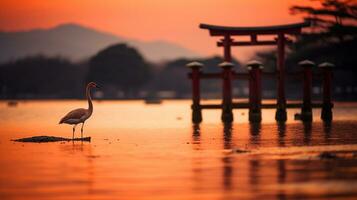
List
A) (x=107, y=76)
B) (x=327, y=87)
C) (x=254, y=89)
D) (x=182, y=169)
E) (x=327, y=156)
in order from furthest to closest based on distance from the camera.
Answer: (x=107, y=76) → (x=327, y=87) → (x=254, y=89) → (x=327, y=156) → (x=182, y=169)

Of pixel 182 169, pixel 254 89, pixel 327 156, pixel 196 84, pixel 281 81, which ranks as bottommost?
pixel 182 169

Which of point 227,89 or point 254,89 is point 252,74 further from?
point 227,89

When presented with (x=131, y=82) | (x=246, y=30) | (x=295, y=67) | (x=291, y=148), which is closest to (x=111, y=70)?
(x=131, y=82)

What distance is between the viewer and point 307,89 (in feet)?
120

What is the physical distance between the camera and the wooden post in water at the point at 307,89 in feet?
119

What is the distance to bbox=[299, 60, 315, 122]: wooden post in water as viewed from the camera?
36.1 m

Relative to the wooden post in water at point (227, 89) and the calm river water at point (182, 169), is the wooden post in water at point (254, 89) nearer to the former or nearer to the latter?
the wooden post in water at point (227, 89)

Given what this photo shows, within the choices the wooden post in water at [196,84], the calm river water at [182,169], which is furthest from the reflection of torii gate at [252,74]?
the calm river water at [182,169]

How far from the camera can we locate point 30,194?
42.4 feet

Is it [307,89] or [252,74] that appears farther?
[307,89]

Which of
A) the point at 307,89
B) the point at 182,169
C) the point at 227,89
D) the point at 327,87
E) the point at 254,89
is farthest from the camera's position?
the point at 327,87

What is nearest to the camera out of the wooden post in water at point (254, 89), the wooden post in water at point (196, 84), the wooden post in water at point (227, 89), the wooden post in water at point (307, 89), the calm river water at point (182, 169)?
the calm river water at point (182, 169)

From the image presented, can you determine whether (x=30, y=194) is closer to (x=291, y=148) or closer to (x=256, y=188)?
(x=256, y=188)

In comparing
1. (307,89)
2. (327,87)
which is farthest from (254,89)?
(327,87)
